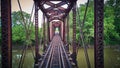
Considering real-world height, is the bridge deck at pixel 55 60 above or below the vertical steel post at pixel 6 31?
below

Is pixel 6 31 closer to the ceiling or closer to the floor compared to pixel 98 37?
closer to the ceiling

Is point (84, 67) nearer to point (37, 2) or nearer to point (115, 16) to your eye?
point (37, 2)

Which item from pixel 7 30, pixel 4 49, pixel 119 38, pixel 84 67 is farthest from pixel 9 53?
pixel 119 38

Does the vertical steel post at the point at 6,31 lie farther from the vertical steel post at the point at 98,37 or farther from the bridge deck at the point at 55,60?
the bridge deck at the point at 55,60

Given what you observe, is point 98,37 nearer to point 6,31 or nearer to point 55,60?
point 6,31

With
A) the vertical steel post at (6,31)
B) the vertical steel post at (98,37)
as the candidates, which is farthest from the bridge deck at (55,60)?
the vertical steel post at (98,37)

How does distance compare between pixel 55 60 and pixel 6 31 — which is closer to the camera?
pixel 6 31

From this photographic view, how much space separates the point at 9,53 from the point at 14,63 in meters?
24.2

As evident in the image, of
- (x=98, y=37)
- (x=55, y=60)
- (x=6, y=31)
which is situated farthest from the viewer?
(x=55, y=60)

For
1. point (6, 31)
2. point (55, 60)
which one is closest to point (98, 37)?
point (6, 31)

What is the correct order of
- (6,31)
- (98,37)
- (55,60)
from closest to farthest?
(98,37), (6,31), (55,60)

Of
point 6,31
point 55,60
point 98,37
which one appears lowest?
point 55,60

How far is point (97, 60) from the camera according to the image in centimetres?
793

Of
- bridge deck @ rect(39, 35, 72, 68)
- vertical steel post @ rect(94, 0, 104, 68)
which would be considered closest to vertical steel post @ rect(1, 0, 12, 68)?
vertical steel post @ rect(94, 0, 104, 68)
